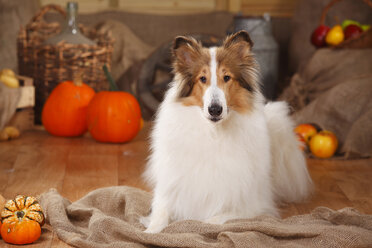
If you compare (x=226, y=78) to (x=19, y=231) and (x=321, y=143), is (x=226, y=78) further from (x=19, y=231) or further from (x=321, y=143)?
(x=321, y=143)

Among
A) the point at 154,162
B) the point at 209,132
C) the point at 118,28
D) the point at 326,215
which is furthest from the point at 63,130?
the point at 326,215

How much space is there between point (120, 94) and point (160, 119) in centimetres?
179

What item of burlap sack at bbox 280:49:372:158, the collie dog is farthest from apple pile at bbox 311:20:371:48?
the collie dog

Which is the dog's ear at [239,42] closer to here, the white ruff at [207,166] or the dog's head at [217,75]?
the dog's head at [217,75]

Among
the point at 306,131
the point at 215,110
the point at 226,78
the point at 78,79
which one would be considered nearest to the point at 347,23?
the point at 306,131

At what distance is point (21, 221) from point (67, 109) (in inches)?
85.3

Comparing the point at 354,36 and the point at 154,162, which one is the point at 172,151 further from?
the point at 354,36

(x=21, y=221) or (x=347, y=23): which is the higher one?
(x=347, y=23)

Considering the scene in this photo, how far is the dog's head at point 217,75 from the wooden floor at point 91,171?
810mm

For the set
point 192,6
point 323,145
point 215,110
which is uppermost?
point 192,6

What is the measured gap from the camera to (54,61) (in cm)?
482

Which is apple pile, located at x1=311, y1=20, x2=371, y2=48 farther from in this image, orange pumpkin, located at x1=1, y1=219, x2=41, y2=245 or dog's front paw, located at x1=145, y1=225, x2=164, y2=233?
orange pumpkin, located at x1=1, y1=219, x2=41, y2=245

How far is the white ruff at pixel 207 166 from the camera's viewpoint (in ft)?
8.54

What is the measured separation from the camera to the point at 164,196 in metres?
2.68
